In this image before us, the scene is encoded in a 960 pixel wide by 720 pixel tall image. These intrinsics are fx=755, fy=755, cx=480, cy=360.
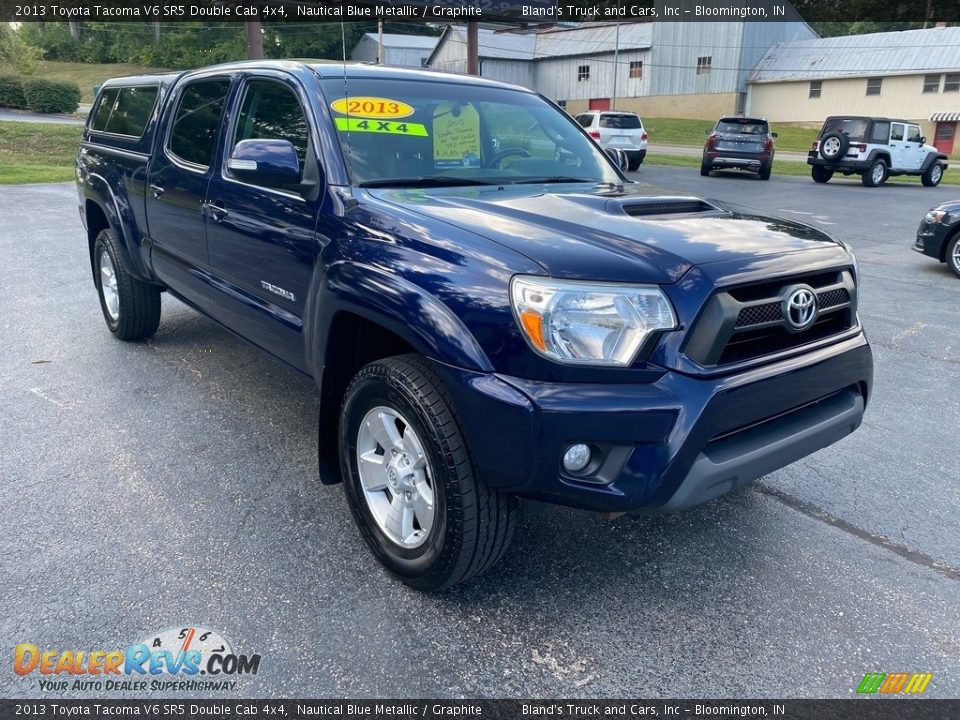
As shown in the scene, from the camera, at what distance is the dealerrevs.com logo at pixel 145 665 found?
234 centimetres

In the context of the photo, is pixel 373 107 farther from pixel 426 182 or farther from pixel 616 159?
pixel 616 159

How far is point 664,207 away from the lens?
301 centimetres

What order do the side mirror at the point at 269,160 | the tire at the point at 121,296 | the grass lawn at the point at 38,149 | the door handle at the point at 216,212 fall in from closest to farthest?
the side mirror at the point at 269,160, the door handle at the point at 216,212, the tire at the point at 121,296, the grass lawn at the point at 38,149

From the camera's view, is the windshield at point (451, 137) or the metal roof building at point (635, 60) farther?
the metal roof building at point (635, 60)

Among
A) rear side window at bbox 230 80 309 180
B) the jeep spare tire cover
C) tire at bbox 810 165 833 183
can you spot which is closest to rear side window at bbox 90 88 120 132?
rear side window at bbox 230 80 309 180

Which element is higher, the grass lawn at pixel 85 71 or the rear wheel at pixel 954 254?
the grass lawn at pixel 85 71

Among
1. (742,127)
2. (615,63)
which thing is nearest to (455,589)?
(742,127)

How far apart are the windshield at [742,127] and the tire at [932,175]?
502 centimetres

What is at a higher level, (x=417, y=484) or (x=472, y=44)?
(x=472, y=44)

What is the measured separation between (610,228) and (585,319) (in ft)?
1.56

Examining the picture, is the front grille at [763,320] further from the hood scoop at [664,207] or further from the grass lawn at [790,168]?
the grass lawn at [790,168]

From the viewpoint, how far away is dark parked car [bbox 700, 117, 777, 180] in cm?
2120

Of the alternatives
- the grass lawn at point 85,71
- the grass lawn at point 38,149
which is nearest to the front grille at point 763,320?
the grass lawn at point 38,149

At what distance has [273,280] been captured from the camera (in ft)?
11.3
